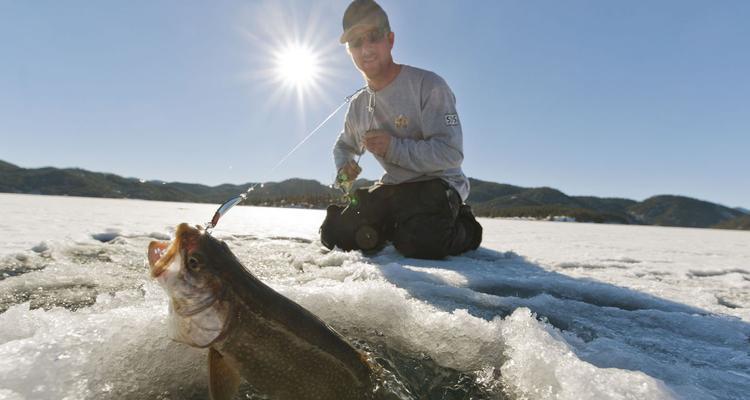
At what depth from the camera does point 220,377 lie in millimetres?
1299

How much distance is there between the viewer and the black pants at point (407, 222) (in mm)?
4715

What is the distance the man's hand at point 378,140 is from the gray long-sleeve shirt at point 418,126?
7cm

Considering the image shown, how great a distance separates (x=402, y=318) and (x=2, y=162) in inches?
8059

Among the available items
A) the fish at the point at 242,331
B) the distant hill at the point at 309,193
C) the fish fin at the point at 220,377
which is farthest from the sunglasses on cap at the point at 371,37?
the distant hill at the point at 309,193

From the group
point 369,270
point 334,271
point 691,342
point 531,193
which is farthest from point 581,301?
point 531,193

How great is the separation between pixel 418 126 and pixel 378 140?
70cm

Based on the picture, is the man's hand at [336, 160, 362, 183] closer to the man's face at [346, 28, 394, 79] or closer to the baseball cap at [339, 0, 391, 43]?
the man's face at [346, 28, 394, 79]

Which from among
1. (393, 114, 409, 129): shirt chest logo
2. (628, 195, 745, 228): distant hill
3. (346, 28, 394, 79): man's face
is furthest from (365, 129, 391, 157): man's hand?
(628, 195, 745, 228): distant hill

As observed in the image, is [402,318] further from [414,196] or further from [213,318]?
[414,196]

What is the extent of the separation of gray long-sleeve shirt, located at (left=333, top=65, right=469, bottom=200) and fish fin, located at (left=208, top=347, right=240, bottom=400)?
3.41 metres

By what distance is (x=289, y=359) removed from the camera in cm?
134

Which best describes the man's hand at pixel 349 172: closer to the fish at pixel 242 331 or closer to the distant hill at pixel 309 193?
the fish at pixel 242 331

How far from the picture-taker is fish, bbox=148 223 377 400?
4.21ft

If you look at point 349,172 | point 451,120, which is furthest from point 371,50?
point 349,172
